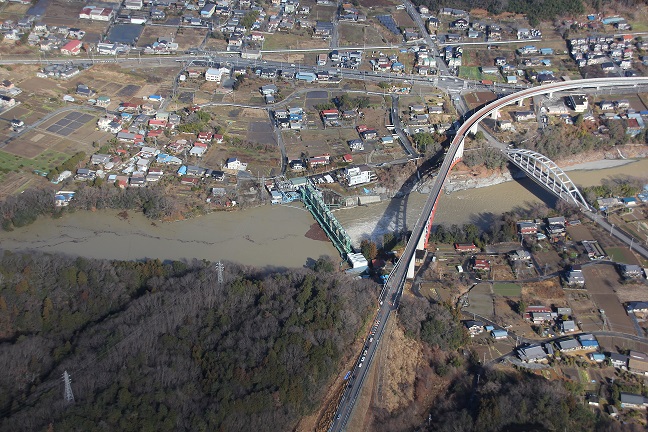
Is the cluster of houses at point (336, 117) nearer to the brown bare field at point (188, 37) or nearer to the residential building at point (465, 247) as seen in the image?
the brown bare field at point (188, 37)

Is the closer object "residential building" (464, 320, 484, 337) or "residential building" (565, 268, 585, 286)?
"residential building" (464, 320, 484, 337)

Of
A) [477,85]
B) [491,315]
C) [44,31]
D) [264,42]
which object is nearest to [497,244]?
[491,315]

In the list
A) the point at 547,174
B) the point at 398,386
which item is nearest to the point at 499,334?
the point at 398,386

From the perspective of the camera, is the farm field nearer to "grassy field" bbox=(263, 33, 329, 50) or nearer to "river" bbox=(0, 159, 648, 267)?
"river" bbox=(0, 159, 648, 267)

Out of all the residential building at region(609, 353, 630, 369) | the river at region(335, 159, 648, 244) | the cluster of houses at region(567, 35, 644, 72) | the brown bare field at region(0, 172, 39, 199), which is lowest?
the brown bare field at region(0, 172, 39, 199)

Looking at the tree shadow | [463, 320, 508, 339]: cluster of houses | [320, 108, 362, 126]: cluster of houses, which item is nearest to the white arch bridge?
the tree shadow

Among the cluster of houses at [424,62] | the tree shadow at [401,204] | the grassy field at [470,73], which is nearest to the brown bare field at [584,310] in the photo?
the tree shadow at [401,204]

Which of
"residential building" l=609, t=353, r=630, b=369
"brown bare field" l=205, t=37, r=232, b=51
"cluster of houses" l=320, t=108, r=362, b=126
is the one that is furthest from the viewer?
"brown bare field" l=205, t=37, r=232, b=51
